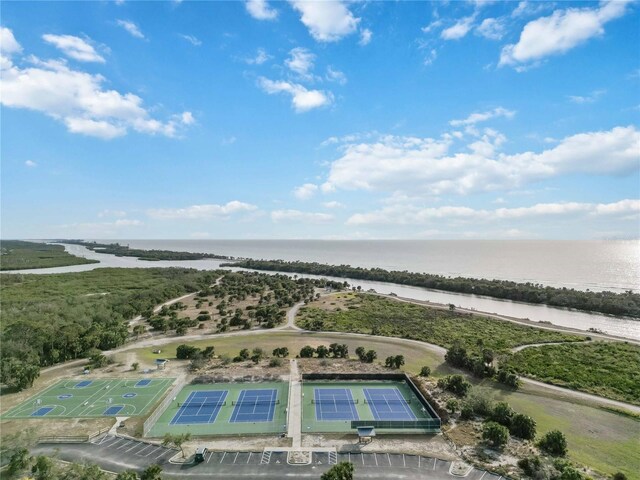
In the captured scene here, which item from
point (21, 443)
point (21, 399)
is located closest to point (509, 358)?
point (21, 443)

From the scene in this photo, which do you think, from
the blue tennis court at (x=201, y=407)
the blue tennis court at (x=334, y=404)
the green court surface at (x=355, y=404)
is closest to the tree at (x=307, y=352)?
the green court surface at (x=355, y=404)

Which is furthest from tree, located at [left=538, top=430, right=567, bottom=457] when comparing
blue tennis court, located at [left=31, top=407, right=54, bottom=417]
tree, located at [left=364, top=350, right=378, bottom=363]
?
blue tennis court, located at [left=31, top=407, right=54, bottom=417]

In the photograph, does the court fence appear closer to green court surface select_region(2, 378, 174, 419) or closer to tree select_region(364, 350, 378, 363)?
green court surface select_region(2, 378, 174, 419)

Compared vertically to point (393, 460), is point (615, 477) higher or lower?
higher

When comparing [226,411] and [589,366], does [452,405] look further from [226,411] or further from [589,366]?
[589,366]

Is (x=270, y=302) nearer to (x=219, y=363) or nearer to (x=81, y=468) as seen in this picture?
(x=219, y=363)

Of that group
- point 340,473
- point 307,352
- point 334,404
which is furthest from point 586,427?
point 307,352
